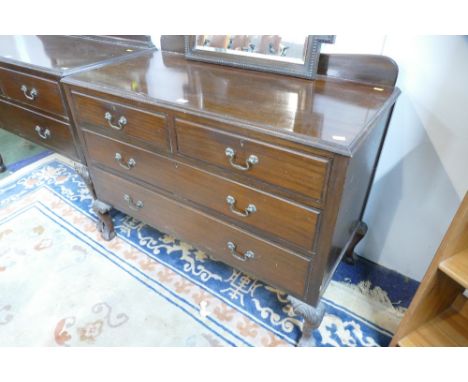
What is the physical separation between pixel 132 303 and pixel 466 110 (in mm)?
1262

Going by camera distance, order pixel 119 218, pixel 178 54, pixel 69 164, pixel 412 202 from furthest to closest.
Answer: pixel 69 164 → pixel 119 218 → pixel 178 54 → pixel 412 202

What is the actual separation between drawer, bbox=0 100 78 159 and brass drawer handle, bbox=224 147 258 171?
788 mm

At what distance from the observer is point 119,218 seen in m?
1.62

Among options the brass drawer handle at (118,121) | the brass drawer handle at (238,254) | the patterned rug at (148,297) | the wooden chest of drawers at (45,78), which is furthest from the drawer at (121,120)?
the patterned rug at (148,297)

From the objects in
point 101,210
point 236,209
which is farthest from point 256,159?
point 101,210

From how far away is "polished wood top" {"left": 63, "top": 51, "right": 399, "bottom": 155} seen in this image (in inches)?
29.1

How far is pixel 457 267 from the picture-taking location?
2.62 feet

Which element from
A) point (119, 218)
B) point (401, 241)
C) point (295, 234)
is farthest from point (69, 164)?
point (401, 241)

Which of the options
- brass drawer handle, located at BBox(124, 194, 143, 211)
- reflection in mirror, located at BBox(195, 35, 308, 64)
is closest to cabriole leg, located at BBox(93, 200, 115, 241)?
brass drawer handle, located at BBox(124, 194, 143, 211)

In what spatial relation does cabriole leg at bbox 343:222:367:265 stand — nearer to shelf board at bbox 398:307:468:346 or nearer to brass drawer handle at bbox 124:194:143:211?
shelf board at bbox 398:307:468:346
